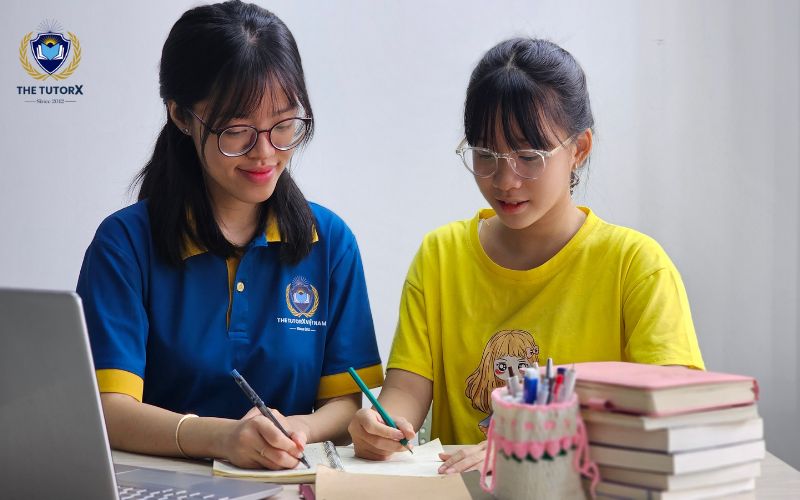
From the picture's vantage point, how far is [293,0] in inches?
104

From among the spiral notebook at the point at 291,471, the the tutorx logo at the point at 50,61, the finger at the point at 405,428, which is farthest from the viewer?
the the tutorx logo at the point at 50,61

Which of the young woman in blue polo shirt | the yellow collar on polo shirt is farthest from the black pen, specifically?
the yellow collar on polo shirt

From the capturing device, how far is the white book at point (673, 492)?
942 millimetres

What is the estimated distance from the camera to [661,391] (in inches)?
36.7

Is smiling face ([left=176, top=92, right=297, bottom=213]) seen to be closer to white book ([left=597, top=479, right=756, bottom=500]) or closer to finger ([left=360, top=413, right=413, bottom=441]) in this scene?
finger ([left=360, top=413, right=413, bottom=441])

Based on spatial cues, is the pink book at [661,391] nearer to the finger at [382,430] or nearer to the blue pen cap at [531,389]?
the blue pen cap at [531,389]

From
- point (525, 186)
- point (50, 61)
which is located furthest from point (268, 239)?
point (50, 61)

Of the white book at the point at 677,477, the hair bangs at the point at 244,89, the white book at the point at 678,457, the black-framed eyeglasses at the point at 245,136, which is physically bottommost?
the white book at the point at 677,477

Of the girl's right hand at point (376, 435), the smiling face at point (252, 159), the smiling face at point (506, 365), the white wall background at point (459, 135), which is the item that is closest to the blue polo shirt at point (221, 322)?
the smiling face at point (252, 159)

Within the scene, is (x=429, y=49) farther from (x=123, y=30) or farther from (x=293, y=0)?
(x=123, y=30)

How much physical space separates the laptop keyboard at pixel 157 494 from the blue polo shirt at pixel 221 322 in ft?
1.18

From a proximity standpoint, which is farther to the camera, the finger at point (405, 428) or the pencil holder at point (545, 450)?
the finger at point (405, 428)

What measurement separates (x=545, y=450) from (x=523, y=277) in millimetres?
683

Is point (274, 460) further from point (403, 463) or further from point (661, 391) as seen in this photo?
point (661, 391)
